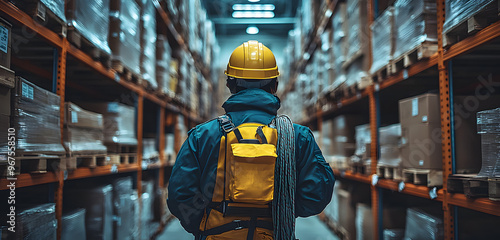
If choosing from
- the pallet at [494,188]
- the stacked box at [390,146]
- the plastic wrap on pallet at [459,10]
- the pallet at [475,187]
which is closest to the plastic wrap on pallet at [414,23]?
the plastic wrap on pallet at [459,10]

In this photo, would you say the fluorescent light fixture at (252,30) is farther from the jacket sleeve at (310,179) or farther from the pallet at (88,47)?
the jacket sleeve at (310,179)

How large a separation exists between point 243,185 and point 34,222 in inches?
62.8

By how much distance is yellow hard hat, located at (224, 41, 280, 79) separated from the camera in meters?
2.47

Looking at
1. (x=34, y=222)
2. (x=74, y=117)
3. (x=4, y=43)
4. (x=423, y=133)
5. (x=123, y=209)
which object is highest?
(x=4, y=43)

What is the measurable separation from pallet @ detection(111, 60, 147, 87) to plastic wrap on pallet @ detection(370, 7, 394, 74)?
9.08ft

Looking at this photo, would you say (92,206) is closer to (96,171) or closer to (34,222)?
(96,171)

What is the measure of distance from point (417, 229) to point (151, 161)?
3747 mm

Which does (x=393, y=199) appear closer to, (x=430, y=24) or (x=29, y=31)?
(x=430, y=24)

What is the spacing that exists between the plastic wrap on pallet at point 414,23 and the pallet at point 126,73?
286 centimetres

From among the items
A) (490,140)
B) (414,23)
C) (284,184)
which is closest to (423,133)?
(490,140)

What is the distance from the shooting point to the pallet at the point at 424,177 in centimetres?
332

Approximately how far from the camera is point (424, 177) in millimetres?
3549

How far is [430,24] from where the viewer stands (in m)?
3.41

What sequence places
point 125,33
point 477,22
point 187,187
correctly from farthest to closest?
point 125,33
point 477,22
point 187,187
